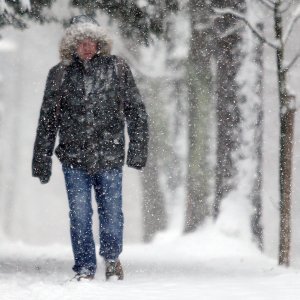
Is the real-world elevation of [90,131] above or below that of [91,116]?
below

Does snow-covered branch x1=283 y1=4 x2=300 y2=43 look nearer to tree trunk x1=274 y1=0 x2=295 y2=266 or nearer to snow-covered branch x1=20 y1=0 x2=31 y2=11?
tree trunk x1=274 y1=0 x2=295 y2=266

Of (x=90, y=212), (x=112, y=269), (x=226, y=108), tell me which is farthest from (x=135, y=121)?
(x=226, y=108)

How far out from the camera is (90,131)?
6191 millimetres

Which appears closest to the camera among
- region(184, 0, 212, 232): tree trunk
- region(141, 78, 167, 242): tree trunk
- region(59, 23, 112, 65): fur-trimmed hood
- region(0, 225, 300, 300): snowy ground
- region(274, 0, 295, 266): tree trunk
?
region(0, 225, 300, 300): snowy ground

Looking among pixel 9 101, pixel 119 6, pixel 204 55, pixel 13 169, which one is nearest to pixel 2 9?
pixel 119 6

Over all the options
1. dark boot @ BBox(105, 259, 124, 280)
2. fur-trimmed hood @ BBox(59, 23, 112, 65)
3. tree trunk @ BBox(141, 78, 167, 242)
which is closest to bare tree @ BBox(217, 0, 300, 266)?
fur-trimmed hood @ BBox(59, 23, 112, 65)

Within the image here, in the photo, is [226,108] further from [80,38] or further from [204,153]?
[80,38]

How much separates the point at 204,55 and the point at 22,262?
5637mm

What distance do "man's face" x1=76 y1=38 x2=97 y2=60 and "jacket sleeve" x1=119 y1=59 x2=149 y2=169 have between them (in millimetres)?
232

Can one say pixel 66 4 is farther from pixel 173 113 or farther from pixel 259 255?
pixel 173 113

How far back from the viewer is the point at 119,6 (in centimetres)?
941

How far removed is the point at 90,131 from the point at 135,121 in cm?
36

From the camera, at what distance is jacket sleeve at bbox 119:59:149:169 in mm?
6277

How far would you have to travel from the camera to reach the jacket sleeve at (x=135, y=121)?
6277 mm
